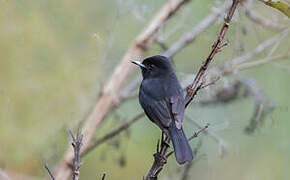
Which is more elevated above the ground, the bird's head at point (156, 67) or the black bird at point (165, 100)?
the bird's head at point (156, 67)

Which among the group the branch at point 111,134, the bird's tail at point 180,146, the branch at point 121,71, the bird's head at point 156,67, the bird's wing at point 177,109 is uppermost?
the branch at point 121,71

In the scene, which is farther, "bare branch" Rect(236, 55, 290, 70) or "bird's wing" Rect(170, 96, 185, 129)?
"bare branch" Rect(236, 55, 290, 70)

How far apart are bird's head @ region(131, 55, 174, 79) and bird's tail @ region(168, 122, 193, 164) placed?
0.66m

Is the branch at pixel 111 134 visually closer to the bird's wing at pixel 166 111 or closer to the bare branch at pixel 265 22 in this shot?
the bird's wing at pixel 166 111

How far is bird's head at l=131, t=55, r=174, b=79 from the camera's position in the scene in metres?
3.81

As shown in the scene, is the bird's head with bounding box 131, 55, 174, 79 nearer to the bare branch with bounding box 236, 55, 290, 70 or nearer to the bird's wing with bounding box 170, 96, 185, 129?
the bird's wing with bounding box 170, 96, 185, 129

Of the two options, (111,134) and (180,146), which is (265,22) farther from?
(180,146)

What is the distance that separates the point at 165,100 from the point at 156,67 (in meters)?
0.45

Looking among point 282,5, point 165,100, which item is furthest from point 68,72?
point 282,5

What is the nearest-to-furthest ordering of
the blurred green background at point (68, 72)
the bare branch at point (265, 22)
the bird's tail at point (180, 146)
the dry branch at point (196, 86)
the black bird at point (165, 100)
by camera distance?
the dry branch at point (196, 86) → the bird's tail at point (180, 146) → the black bird at point (165, 100) → the blurred green background at point (68, 72) → the bare branch at point (265, 22)

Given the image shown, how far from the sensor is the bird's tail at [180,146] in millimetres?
2822

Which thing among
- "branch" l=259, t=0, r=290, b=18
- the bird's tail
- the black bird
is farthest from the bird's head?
"branch" l=259, t=0, r=290, b=18

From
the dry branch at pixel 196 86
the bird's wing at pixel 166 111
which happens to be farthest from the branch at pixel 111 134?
the dry branch at pixel 196 86

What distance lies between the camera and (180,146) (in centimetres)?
294
